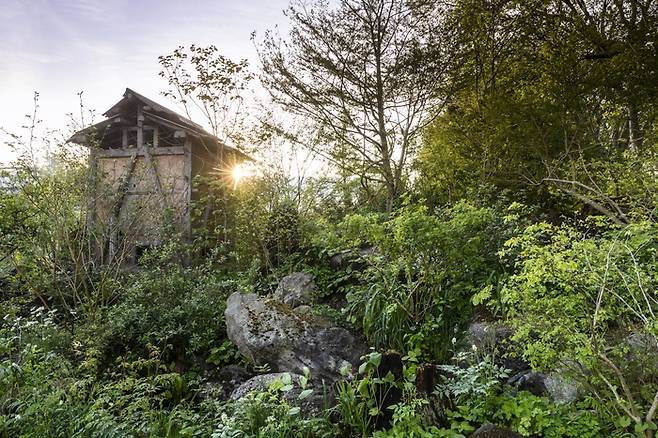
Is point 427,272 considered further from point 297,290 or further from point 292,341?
point 297,290

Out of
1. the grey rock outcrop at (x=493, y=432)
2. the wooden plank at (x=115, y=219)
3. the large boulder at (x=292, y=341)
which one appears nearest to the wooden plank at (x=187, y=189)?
the wooden plank at (x=115, y=219)

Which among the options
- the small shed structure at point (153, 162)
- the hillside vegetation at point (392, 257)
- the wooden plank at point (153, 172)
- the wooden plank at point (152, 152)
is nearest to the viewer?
the hillside vegetation at point (392, 257)

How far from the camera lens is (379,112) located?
8.16 m

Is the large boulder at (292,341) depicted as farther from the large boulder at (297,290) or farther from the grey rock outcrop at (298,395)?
the large boulder at (297,290)

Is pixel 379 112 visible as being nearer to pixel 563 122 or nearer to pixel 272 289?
pixel 563 122

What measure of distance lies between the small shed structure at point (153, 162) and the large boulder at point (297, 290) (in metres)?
2.50

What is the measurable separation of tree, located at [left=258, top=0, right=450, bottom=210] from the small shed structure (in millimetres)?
1936

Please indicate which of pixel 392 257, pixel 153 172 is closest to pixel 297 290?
pixel 392 257

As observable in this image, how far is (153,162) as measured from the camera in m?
8.23

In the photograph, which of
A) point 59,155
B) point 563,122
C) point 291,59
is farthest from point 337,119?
point 59,155

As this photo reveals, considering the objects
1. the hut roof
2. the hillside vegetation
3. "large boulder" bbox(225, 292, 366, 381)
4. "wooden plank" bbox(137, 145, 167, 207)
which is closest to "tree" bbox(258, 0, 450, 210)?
the hillside vegetation

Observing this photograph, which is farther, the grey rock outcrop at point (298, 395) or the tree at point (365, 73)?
the tree at point (365, 73)

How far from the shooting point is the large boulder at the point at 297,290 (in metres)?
6.33

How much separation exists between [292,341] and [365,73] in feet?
18.1
